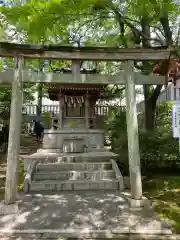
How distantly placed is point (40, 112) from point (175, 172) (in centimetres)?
1591

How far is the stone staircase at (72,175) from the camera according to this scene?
298 inches

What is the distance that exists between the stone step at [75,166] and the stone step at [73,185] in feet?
3.53

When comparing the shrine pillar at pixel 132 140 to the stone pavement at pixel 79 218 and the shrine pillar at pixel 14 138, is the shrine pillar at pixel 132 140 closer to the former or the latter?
the stone pavement at pixel 79 218

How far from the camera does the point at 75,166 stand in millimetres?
8922

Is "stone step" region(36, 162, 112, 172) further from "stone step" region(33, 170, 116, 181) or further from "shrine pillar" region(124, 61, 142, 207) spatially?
"shrine pillar" region(124, 61, 142, 207)

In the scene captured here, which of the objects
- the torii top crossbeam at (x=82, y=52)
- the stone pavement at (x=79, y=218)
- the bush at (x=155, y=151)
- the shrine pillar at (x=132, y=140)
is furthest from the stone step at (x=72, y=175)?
the torii top crossbeam at (x=82, y=52)

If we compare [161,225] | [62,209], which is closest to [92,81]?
[62,209]

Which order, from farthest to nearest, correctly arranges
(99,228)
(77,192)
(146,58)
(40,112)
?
(40,112) < (77,192) < (146,58) < (99,228)

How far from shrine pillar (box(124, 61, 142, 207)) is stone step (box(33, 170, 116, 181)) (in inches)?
108

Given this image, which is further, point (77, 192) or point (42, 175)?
point (42, 175)

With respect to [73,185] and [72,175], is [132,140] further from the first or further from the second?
[72,175]

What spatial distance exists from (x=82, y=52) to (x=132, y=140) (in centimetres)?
267

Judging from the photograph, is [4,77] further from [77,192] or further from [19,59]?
[77,192]

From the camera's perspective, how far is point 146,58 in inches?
235
